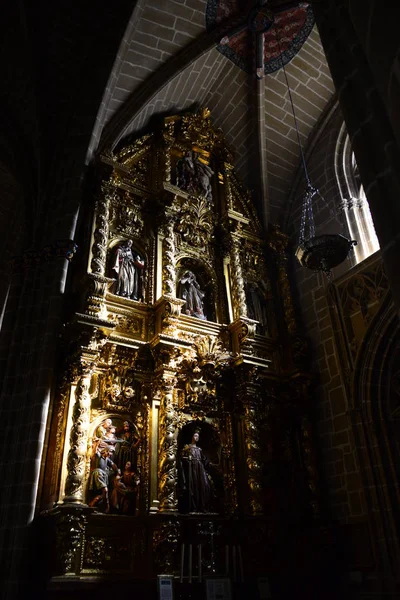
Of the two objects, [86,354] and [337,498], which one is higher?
[86,354]

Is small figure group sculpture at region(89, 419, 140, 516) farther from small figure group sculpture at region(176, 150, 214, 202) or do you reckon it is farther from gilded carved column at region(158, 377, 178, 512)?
small figure group sculpture at region(176, 150, 214, 202)

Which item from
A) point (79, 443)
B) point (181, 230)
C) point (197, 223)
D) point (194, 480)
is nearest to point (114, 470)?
point (79, 443)

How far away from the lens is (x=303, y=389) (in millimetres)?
9898

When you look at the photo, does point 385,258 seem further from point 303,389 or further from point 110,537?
point 303,389

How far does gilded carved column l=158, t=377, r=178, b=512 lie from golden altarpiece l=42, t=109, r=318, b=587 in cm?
2

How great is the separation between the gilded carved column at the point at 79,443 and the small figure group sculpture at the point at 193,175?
19.5 feet

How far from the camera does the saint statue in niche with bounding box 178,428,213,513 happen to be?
8008mm

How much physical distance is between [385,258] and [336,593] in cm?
722

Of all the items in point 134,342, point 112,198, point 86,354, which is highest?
point 112,198

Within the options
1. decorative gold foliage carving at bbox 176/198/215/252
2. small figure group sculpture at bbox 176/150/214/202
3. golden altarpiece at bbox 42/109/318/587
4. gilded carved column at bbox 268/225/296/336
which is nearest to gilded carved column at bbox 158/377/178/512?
golden altarpiece at bbox 42/109/318/587

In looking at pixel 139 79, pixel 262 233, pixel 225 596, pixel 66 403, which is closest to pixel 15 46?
pixel 139 79

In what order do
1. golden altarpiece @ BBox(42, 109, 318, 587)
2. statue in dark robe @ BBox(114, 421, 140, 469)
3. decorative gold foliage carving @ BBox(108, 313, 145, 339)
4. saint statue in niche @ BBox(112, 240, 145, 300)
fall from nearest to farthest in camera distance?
golden altarpiece @ BBox(42, 109, 318, 587) < statue in dark robe @ BBox(114, 421, 140, 469) < decorative gold foliage carving @ BBox(108, 313, 145, 339) < saint statue in niche @ BBox(112, 240, 145, 300)

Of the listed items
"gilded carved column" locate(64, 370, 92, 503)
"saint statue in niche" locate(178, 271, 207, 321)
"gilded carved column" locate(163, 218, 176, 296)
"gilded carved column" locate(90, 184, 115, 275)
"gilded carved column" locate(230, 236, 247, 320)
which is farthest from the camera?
"gilded carved column" locate(230, 236, 247, 320)

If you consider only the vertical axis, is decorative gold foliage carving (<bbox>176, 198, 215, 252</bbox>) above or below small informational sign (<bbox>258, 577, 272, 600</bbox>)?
above
